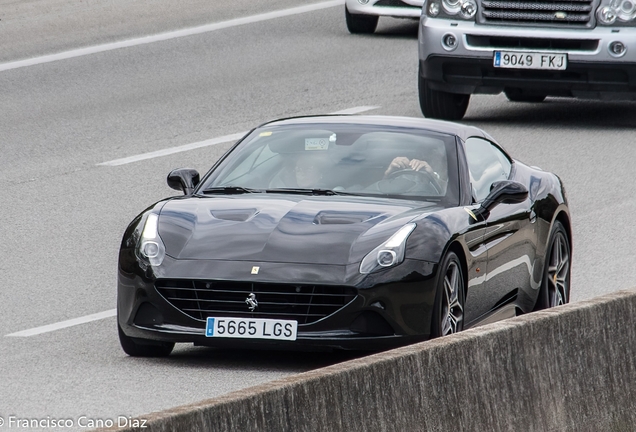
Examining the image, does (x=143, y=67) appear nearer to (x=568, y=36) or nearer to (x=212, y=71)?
(x=212, y=71)

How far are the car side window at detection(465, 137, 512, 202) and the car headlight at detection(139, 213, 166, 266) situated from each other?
6.25 feet

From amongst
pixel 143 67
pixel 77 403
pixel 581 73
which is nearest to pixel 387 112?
pixel 581 73

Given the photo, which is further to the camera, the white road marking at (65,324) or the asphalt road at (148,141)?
the white road marking at (65,324)

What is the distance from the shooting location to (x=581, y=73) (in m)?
15.9

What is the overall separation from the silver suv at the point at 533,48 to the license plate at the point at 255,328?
28.5ft

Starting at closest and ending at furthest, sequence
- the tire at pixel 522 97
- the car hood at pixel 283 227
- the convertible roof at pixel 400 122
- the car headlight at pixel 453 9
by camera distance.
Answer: the car hood at pixel 283 227 < the convertible roof at pixel 400 122 < the car headlight at pixel 453 9 < the tire at pixel 522 97

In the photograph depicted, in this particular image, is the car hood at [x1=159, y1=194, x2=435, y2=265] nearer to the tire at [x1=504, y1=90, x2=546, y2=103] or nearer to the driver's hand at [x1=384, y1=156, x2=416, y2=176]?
the driver's hand at [x1=384, y1=156, x2=416, y2=176]

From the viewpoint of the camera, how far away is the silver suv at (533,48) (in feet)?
51.9

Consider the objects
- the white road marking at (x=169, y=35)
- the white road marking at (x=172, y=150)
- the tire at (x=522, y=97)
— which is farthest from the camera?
the white road marking at (x=169, y=35)

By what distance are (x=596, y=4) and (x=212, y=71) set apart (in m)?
5.22

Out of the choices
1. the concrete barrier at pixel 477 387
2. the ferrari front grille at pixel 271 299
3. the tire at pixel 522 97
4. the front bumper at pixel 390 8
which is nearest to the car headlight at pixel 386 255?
the ferrari front grille at pixel 271 299

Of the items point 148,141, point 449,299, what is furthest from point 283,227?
point 148,141

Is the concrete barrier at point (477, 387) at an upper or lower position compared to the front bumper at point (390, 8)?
upper

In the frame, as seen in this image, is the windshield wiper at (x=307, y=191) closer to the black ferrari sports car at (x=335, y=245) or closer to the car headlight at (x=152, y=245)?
the black ferrari sports car at (x=335, y=245)
